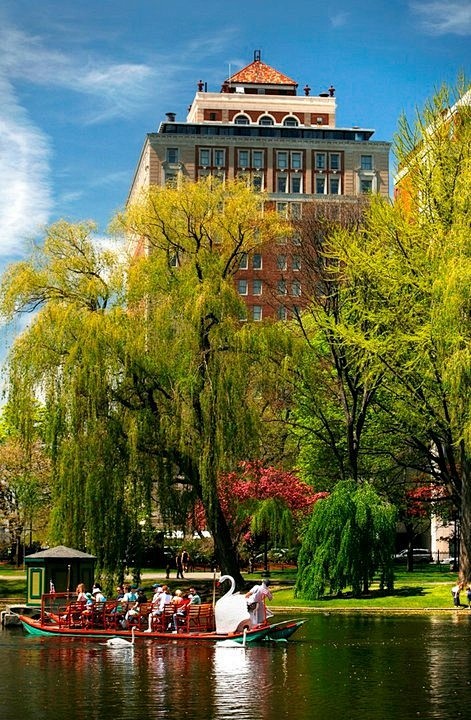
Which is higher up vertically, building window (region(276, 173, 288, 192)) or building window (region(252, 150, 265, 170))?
building window (region(252, 150, 265, 170))

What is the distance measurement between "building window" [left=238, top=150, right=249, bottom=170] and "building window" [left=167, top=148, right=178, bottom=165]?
24.7 feet

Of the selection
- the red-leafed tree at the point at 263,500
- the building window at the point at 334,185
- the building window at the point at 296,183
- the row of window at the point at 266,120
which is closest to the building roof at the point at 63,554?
the red-leafed tree at the point at 263,500

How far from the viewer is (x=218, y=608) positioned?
3538 centimetres

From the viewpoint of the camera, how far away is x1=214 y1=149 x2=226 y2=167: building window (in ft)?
470

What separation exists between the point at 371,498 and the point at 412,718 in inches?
1240

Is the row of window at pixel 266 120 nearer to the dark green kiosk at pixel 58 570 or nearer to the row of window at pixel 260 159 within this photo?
the row of window at pixel 260 159

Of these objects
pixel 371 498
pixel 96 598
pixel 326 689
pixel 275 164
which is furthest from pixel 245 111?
pixel 326 689

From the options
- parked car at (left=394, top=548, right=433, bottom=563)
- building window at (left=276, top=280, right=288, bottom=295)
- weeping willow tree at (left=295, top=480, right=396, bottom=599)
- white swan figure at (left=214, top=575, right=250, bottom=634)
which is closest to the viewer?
white swan figure at (left=214, top=575, right=250, bottom=634)

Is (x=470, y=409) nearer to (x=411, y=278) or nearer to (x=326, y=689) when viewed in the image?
(x=411, y=278)

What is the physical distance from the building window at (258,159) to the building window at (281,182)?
8.16ft

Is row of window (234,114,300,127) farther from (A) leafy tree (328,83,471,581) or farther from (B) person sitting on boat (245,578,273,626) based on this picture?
A: (B) person sitting on boat (245,578,273,626)

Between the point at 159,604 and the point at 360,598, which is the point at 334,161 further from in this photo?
the point at 159,604

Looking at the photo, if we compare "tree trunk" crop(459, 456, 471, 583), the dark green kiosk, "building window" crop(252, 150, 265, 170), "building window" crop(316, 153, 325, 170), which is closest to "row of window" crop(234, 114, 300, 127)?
"building window" crop(252, 150, 265, 170)

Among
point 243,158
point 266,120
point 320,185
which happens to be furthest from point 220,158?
point 320,185
